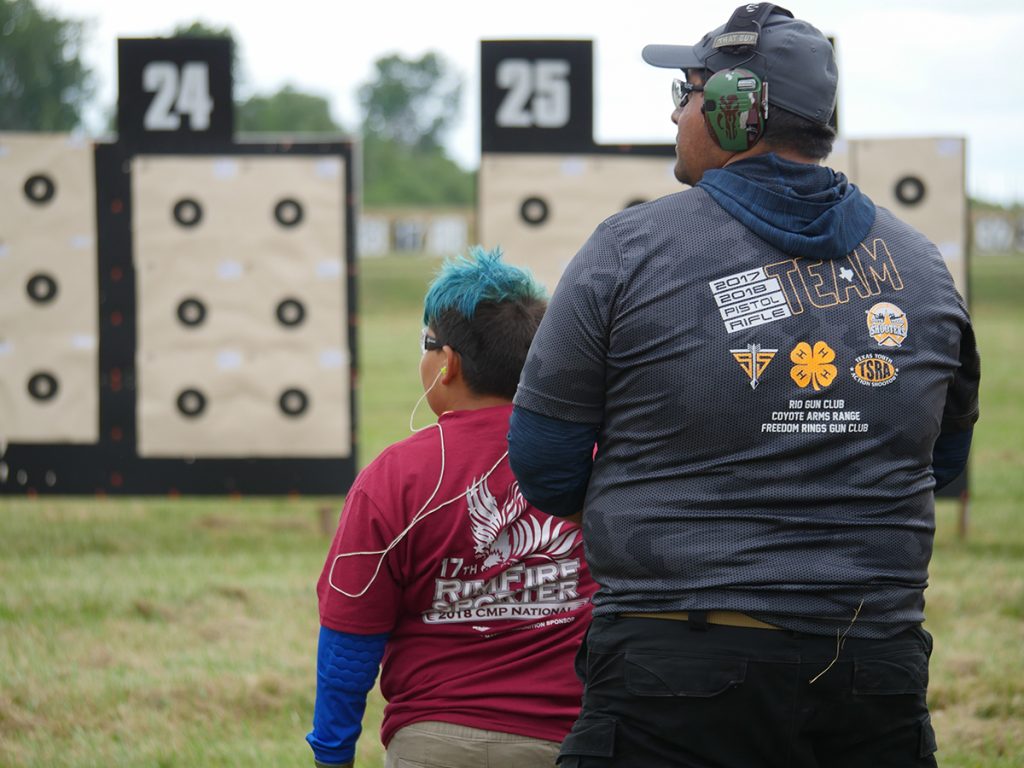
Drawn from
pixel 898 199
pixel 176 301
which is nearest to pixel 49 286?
pixel 176 301

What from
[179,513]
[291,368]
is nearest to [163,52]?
[291,368]

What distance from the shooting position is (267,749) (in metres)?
3.91

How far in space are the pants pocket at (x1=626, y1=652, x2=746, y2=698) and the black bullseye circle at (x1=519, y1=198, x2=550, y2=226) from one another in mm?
5981

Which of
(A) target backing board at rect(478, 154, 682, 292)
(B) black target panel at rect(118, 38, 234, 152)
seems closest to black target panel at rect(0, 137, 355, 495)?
(B) black target panel at rect(118, 38, 234, 152)

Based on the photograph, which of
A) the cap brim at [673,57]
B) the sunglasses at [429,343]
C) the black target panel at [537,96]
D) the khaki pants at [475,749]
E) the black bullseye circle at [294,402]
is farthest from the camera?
the black bullseye circle at [294,402]

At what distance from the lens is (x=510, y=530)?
2133mm

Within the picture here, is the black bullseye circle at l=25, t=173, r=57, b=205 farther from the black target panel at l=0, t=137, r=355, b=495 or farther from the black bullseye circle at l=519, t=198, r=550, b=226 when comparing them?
the black bullseye circle at l=519, t=198, r=550, b=226

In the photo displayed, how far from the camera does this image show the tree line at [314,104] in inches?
1657

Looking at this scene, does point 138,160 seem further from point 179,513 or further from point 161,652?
point 161,652

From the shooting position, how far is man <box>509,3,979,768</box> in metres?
1.77

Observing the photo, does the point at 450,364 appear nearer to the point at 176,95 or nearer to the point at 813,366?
the point at 813,366

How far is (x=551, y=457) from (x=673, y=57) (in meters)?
0.61

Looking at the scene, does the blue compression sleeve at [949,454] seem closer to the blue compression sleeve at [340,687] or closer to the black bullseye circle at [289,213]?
the blue compression sleeve at [340,687]

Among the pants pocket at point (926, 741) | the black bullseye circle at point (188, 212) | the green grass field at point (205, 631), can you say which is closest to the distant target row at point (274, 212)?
the black bullseye circle at point (188, 212)
